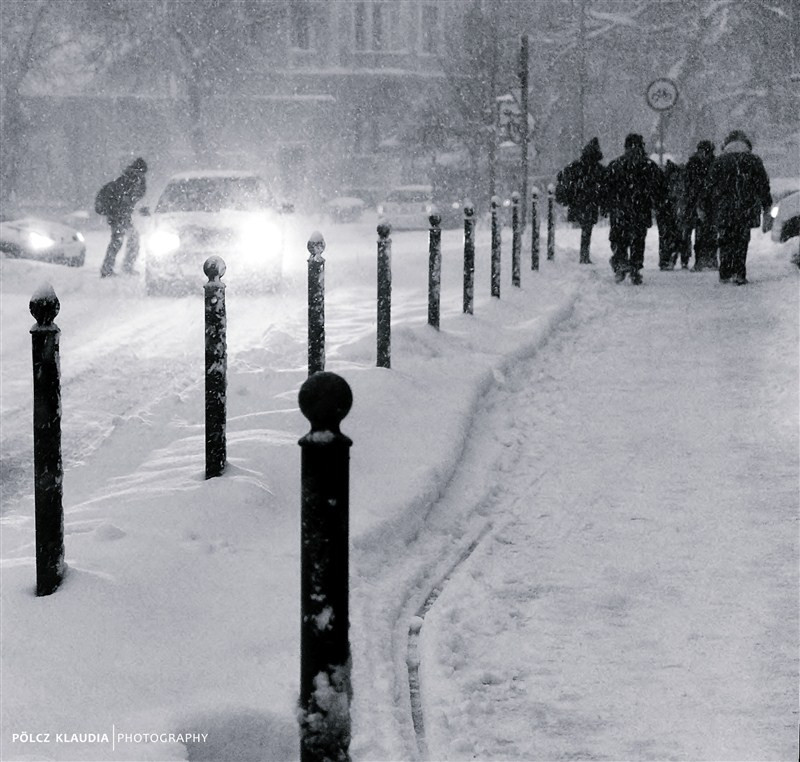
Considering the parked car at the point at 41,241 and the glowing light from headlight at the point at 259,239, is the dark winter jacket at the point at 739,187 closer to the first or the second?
the glowing light from headlight at the point at 259,239

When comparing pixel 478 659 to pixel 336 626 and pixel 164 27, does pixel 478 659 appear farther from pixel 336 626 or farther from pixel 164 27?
pixel 164 27

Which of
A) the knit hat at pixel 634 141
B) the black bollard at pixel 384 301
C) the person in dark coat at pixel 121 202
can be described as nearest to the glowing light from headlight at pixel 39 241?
the person in dark coat at pixel 121 202

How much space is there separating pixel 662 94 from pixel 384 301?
1392 cm

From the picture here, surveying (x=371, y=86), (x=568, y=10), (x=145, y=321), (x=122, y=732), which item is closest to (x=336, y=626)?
(x=122, y=732)

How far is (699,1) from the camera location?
43.5 metres

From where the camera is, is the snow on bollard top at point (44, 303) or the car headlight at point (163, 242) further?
the car headlight at point (163, 242)

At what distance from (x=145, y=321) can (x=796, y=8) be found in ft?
107

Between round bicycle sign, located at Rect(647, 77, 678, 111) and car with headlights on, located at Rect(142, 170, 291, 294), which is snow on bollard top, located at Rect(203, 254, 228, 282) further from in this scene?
round bicycle sign, located at Rect(647, 77, 678, 111)

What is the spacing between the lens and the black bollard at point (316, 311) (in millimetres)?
7668

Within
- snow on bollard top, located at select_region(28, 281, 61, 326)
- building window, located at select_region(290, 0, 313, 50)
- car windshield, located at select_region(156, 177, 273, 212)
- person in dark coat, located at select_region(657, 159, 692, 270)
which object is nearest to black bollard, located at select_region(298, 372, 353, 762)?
snow on bollard top, located at select_region(28, 281, 61, 326)

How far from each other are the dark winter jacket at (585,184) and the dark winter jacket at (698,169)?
115 centimetres

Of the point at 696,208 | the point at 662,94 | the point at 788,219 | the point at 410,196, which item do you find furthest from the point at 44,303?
the point at 410,196

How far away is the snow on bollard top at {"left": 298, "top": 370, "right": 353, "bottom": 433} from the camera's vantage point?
110 inches

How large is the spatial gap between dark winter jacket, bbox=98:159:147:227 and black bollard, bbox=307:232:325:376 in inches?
476
